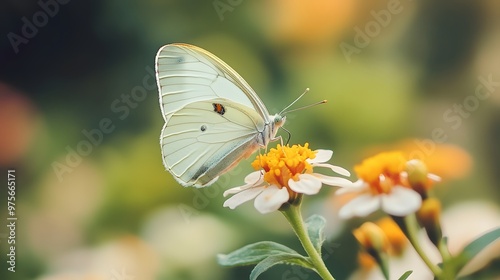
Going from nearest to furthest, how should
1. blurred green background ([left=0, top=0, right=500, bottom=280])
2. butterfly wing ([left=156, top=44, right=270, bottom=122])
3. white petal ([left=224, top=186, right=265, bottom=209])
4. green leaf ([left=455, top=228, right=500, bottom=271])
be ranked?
1. green leaf ([left=455, top=228, right=500, bottom=271])
2. white petal ([left=224, top=186, right=265, bottom=209])
3. butterfly wing ([left=156, top=44, right=270, bottom=122])
4. blurred green background ([left=0, top=0, right=500, bottom=280])

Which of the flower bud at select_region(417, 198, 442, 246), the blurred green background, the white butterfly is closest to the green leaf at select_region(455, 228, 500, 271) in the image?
the flower bud at select_region(417, 198, 442, 246)

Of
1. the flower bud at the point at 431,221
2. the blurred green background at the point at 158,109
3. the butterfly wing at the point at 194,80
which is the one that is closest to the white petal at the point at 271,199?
the flower bud at the point at 431,221

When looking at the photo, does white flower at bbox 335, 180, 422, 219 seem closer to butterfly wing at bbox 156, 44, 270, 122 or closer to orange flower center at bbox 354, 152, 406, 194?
orange flower center at bbox 354, 152, 406, 194

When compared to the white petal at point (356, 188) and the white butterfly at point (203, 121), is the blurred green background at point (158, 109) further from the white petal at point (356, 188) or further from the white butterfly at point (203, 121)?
the white petal at point (356, 188)

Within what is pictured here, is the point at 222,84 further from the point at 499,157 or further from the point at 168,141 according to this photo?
the point at 499,157

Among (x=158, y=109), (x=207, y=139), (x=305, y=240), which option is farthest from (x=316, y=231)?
(x=158, y=109)

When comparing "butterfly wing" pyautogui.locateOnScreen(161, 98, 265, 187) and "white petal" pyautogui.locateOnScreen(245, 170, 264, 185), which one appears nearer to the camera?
"white petal" pyautogui.locateOnScreen(245, 170, 264, 185)
